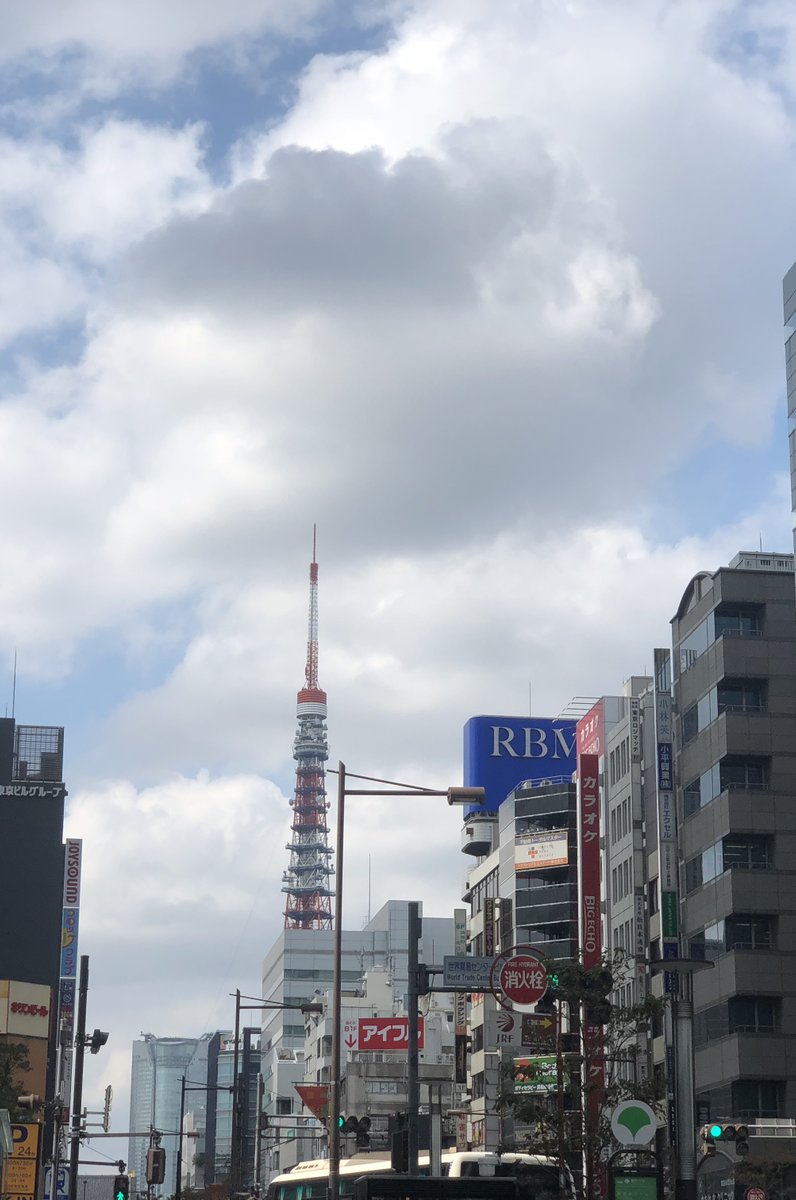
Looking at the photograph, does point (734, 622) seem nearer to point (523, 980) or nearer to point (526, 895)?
point (526, 895)

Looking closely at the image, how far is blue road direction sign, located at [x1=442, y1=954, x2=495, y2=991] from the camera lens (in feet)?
151

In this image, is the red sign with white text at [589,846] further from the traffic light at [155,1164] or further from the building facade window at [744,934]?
the traffic light at [155,1164]

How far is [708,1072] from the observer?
78.4 meters

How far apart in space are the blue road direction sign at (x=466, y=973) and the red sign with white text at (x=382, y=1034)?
8111 cm

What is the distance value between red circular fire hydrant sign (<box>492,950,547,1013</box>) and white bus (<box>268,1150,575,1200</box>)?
12.2ft

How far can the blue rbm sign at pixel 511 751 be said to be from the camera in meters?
126

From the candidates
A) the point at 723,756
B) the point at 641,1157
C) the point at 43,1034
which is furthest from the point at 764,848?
the point at 43,1034

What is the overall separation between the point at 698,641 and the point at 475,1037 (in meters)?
38.9

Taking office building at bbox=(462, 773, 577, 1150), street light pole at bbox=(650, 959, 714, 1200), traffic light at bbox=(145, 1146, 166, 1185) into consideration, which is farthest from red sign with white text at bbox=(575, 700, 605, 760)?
street light pole at bbox=(650, 959, 714, 1200)

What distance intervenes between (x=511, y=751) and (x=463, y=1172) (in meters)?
84.9

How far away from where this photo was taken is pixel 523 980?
38.7 m

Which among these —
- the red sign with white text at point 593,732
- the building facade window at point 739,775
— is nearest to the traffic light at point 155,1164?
the building facade window at point 739,775

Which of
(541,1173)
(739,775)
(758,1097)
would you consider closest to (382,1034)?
(739,775)

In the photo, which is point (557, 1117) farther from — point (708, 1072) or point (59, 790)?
point (59, 790)
